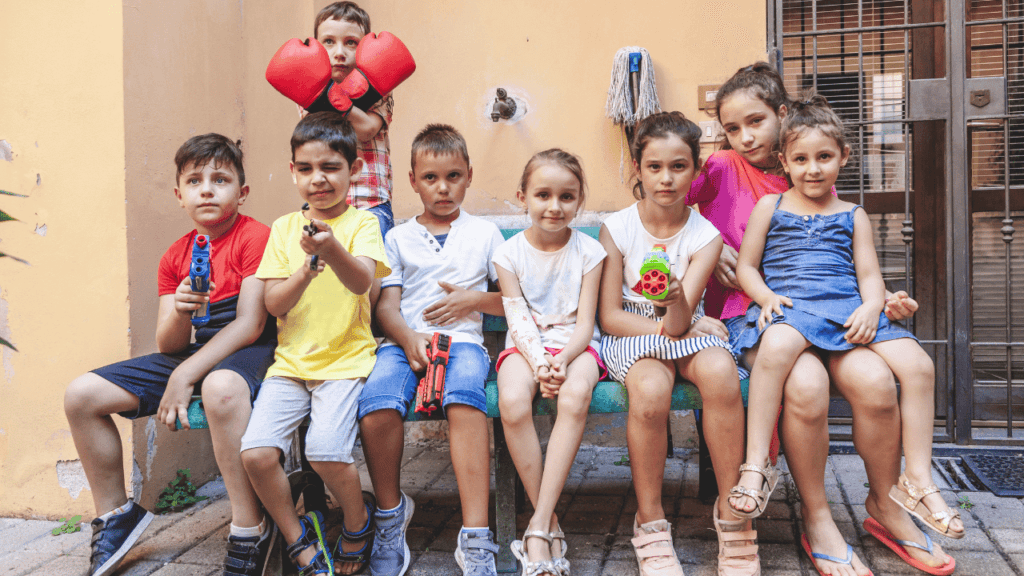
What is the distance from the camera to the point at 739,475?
190 centimetres

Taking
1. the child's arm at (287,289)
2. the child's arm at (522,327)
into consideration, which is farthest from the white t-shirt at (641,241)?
the child's arm at (287,289)

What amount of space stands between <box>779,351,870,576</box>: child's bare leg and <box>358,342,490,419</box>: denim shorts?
0.87m

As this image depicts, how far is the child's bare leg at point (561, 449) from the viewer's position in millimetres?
1858

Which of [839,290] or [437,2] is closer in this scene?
[839,290]

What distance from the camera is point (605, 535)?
2.22 metres

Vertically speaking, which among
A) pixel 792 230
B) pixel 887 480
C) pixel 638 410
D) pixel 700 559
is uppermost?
pixel 792 230

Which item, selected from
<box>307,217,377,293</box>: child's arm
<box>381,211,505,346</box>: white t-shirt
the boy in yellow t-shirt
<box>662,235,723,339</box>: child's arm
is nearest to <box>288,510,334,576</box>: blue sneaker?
the boy in yellow t-shirt

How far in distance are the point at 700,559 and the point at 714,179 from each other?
1266 millimetres

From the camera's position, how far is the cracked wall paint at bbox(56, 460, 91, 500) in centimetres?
254

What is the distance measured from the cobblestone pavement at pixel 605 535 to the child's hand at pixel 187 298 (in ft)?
2.61

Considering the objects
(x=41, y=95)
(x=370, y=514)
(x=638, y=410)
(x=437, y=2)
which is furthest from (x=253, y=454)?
(x=437, y=2)

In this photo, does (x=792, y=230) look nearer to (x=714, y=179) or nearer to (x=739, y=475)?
(x=714, y=179)

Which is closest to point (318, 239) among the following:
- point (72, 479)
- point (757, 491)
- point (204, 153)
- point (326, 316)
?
point (326, 316)

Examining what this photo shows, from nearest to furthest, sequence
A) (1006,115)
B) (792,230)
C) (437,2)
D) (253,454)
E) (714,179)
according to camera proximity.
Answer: (253,454)
(792,230)
(714,179)
(1006,115)
(437,2)
